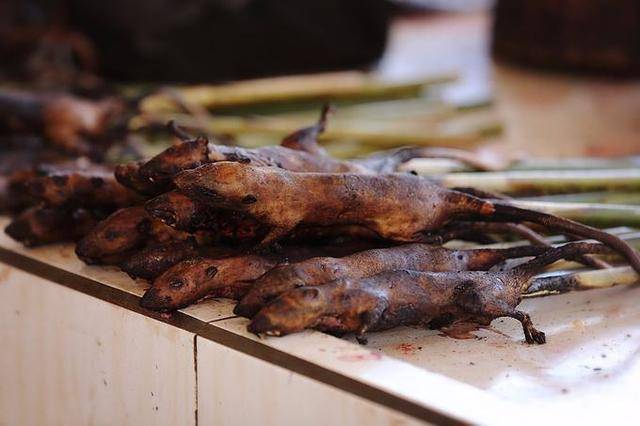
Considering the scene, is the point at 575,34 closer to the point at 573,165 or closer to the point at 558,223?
the point at 573,165

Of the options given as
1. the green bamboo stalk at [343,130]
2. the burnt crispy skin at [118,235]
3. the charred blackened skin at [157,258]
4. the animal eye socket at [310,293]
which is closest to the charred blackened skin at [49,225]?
the burnt crispy skin at [118,235]

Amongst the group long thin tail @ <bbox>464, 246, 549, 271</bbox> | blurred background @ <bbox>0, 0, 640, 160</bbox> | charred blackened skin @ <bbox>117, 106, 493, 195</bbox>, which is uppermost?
charred blackened skin @ <bbox>117, 106, 493, 195</bbox>

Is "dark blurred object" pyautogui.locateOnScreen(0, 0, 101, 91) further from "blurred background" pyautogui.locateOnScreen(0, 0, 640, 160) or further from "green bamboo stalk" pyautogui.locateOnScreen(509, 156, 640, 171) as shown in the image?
"green bamboo stalk" pyautogui.locateOnScreen(509, 156, 640, 171)

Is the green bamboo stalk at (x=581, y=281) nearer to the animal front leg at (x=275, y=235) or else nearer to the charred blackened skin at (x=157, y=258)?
the animal front leg at (x=275, y=235)

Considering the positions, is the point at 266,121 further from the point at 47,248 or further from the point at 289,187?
the point at 289,187

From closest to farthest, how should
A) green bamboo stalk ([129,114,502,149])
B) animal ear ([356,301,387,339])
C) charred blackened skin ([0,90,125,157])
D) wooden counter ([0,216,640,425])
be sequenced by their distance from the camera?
1. wooden counter ([0,216,640,425])
2. animal ear ([356,301,387,339])
3. charred blackened skin ([0,90,125,157])
4. green bamboo stalk ([129,114,502,149])

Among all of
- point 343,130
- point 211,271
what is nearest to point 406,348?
point 211,271

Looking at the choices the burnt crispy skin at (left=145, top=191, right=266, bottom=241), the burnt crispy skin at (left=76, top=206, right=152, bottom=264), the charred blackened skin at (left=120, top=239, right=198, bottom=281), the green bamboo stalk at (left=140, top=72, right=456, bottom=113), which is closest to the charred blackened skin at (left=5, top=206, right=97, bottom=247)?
the burnt crispy skin at (left=76, top=206, right=152, bottom=264)
